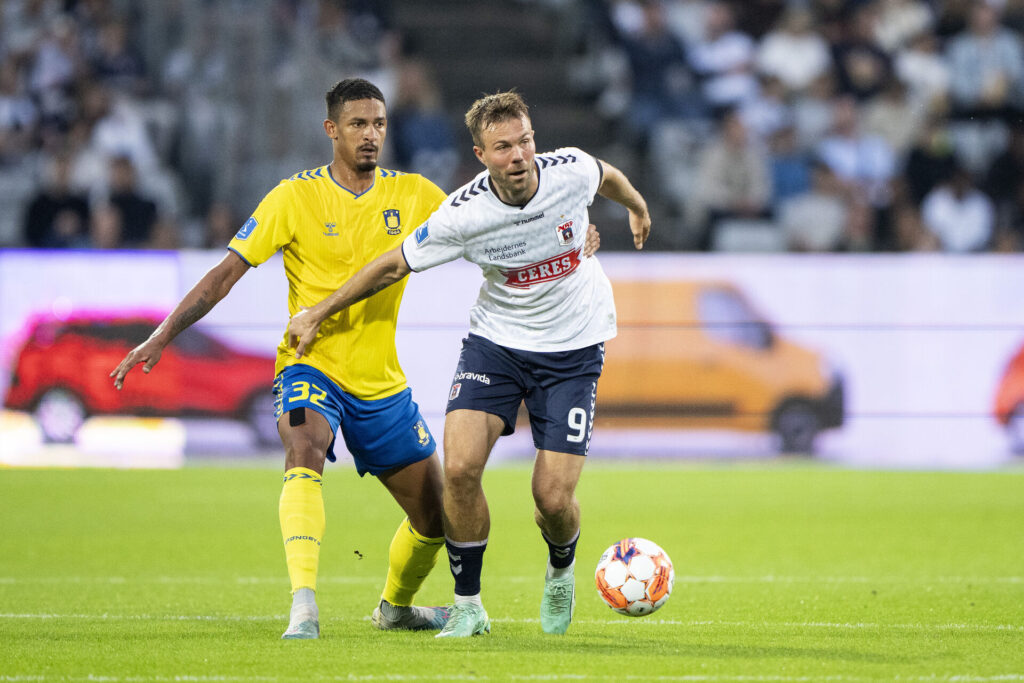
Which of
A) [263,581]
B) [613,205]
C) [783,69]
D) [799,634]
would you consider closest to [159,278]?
[613,205]

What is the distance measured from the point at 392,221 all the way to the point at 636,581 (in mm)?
1979

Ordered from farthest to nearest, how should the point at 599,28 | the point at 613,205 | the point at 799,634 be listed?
the point at 599,28 < the point at 613,205 < the point at 799,634

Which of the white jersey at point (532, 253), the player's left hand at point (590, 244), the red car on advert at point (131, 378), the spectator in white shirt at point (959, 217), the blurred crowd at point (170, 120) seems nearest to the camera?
the white jersey at point (532, 253)

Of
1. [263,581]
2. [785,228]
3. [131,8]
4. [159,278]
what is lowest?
[263,581]

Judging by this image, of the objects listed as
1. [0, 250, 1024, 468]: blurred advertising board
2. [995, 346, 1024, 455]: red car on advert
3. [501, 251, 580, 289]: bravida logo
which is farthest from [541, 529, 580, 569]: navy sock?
[995, 346, 1024, 455]: red car on advert

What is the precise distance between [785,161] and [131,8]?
27.6 ft

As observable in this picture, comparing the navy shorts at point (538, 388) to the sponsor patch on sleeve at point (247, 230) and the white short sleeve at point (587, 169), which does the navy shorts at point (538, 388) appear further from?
the sponsor patch on sleeve at point (247, 230)

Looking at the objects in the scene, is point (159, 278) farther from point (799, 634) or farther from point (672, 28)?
point (799, 634)

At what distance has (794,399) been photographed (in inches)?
618

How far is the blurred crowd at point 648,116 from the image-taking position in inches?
687

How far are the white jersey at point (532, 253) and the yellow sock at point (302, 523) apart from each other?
1.02 metres

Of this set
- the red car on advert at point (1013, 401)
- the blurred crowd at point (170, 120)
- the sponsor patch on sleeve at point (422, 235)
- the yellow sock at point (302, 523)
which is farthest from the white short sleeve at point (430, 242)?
the blurred crowd at point (170, 120)

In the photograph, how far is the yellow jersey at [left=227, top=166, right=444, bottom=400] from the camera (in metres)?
6.55

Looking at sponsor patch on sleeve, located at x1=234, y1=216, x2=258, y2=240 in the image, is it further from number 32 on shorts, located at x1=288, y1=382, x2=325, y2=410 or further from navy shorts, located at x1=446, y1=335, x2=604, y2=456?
navy shorts, located at x1=446, y1=335, x2=604, y2=456
